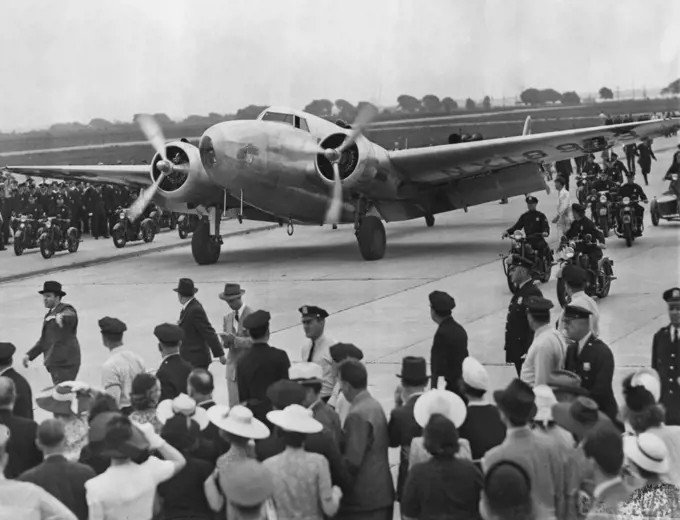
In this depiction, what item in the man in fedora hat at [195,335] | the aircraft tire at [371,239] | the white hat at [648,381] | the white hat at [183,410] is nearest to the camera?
the white hat at [183,410]

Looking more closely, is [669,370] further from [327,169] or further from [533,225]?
[327,169]

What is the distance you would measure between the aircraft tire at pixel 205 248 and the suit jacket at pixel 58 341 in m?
Answer: 12.0

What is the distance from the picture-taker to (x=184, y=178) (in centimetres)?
2284

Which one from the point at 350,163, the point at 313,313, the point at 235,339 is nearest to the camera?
the point at 313,313

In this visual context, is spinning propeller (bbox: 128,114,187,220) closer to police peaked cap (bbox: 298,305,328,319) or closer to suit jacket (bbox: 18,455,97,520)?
police peaked cap (bbox: 298,305,328,319)

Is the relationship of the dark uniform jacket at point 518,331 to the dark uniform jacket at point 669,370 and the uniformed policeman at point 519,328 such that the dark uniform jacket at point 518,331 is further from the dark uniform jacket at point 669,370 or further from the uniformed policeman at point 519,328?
the dark uniform jacket at point 669,370

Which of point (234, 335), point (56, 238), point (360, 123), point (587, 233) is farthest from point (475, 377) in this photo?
point (56, 238)

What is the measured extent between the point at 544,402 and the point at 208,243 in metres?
17.0

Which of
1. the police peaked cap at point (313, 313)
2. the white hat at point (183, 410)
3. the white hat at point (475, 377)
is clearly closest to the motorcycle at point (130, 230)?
the police peaked cap at point (313, 313)

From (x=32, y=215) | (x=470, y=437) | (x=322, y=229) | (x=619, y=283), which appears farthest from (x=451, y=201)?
(x=470, y=437)

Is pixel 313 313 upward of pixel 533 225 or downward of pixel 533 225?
Answer: upward

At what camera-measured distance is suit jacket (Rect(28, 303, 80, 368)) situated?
11.0 metres

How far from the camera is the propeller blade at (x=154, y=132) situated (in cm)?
2275

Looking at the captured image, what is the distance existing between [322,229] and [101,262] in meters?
6.90
